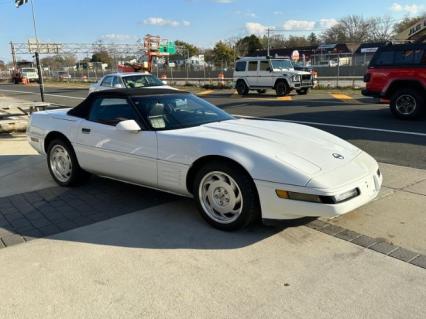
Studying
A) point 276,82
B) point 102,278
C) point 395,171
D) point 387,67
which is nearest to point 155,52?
point 276,82

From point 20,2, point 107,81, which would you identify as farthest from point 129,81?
point 20,2

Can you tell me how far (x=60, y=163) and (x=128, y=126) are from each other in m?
1.70

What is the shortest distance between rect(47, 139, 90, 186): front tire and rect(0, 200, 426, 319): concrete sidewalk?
1.48 meters

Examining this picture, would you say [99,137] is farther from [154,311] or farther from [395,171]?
[395,171]

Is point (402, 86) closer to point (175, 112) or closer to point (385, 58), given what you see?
point (385, 58)

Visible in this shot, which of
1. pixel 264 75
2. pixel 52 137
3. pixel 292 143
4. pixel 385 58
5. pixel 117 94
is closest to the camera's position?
pixel 292 143

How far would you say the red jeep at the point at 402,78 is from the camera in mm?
11222

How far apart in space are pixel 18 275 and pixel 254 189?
1.99m

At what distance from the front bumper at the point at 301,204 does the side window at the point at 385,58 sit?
921cm

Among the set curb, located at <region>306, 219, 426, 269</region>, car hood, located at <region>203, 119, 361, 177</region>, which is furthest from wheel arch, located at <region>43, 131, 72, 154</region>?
curb, located at <region>306, 219, 426, 269</region>

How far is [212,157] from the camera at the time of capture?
4.07m

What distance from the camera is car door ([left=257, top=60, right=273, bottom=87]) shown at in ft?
71.3

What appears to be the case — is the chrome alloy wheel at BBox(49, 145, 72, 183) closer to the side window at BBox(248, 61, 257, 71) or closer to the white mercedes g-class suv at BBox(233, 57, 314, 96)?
the white mercedes g-class suv at BBox(233, 57, 314, 96)

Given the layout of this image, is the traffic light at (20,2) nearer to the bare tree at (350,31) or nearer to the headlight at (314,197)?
the headlight at (314,197)
